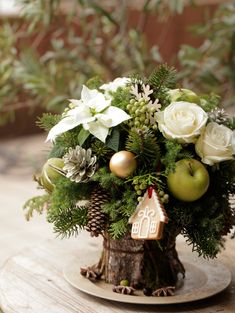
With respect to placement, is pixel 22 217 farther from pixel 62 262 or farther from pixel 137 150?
pixel 137 150

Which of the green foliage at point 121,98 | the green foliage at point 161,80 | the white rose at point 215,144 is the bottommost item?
the white rose at point 215,144

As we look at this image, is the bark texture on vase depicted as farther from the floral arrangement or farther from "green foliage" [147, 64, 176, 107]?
"green foliage" [147, 64, 176, 107]

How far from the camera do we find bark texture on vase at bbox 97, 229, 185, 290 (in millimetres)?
1447

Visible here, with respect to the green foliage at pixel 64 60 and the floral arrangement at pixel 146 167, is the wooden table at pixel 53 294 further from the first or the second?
the green foliage at pixel 64 60

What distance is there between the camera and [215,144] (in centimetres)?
135

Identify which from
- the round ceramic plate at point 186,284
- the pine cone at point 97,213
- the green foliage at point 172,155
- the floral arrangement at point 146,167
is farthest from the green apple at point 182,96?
the round ceramic plate at point 186,284

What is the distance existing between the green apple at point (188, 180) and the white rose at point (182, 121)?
0.05m

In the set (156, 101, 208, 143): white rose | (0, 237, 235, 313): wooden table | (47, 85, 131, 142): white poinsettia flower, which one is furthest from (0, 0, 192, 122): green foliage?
(156, 101, 208, 143): white rose

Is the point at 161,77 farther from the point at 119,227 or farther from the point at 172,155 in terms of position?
the point at 119,227

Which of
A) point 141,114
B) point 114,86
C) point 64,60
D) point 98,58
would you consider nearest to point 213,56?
point 98,58

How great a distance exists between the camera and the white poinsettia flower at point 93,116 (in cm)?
137

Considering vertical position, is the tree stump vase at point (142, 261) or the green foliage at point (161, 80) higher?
the green foliage at point (161, 80)

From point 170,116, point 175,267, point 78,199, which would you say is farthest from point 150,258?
point 170,116

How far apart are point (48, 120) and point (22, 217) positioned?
3.56ft
